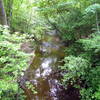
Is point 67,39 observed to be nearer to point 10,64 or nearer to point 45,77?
point 45,77

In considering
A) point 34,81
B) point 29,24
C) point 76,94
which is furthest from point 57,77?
point 29,24

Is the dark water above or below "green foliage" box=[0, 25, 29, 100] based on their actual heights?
below

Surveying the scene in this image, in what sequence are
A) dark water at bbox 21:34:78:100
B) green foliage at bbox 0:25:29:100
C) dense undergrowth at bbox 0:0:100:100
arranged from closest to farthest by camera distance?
green foliage at bbox 0:25:29:100
dense undergrowth at bbox 0:0:100:100
dark water at bbox 21:34:78:100

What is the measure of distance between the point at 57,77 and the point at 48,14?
3.54 m

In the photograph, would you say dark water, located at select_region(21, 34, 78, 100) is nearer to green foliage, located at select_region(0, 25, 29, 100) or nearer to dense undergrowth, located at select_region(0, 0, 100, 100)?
dense undergrowth, located at select_region(0, 0, 100, 100)

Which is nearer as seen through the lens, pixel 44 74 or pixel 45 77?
pixel 45 77

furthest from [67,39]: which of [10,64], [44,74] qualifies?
[10,64]

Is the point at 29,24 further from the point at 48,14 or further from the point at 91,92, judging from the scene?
the point at 91,92

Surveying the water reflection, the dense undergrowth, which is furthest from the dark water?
A: the dense undergrowth

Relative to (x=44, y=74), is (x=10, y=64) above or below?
above

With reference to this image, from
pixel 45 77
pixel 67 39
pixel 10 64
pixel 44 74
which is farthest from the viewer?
pixel 67 39

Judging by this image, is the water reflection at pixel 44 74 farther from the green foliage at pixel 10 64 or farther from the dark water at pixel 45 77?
the green foliage at pixel 10 64

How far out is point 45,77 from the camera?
23.0 ft

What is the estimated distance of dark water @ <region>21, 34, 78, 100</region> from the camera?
221 inches
